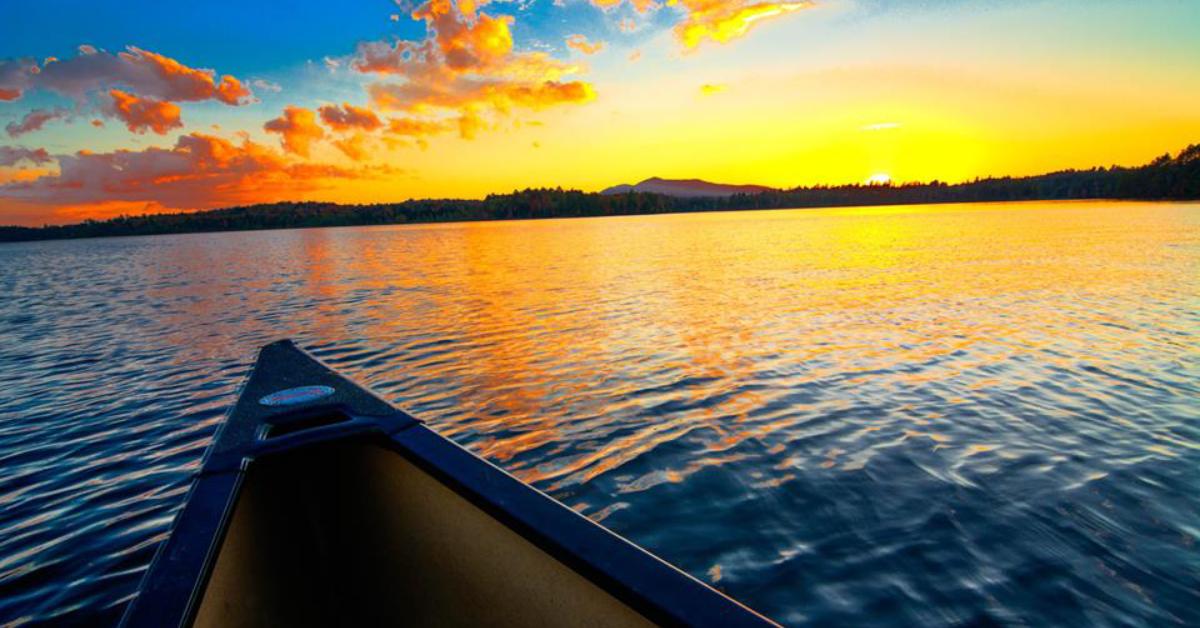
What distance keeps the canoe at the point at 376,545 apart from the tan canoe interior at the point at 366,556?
0.03 ft

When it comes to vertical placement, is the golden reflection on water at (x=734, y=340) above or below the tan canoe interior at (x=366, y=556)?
below

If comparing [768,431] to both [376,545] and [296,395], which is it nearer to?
[376,545]

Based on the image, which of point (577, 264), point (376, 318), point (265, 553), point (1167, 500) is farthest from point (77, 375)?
point (577, 264)

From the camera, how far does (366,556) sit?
180 inches

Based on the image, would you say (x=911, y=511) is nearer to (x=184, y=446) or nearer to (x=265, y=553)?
(x=265, y=553)

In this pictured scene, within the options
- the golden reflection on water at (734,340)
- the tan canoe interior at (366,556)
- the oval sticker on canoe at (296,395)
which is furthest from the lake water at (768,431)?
the tan canoe interior at (366,556)

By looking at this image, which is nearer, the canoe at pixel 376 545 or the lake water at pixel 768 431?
the canoe at pixel 376 545

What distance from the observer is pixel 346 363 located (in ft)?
48.4

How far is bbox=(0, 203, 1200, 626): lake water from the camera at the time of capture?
5531 millimetres

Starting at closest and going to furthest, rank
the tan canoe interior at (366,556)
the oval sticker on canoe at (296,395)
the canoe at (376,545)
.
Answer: the canoe at (376,545) → the tan canoe interior at (366,556) → the oval sticker on canoe at (296,395)

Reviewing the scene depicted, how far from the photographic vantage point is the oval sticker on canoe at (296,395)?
18.1ft

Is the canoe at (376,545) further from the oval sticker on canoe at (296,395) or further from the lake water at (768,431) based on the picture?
the lake water at (768,431)

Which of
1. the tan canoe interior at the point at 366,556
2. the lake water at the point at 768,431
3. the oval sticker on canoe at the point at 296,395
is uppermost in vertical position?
the oval sticker on canoe at the point at 296,395

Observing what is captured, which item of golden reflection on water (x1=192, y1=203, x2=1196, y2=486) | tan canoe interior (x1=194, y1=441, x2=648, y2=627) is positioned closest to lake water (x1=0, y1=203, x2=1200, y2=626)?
golden reflection on water (x1=192, y1=203, x2=1196, y2=486)
